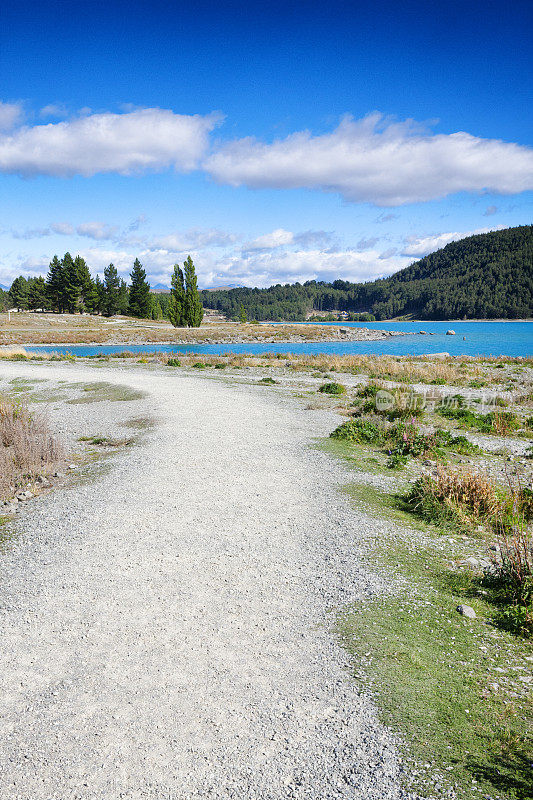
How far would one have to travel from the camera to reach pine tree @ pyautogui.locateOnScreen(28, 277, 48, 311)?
354ft

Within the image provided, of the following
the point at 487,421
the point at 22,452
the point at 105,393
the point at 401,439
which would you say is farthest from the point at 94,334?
the point at 401,439

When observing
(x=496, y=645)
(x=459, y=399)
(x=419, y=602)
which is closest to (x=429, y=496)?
(x=419, y=602)

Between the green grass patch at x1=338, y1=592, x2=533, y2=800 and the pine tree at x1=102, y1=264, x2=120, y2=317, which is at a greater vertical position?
the pine tree at x1=102, y1=264, x2=120, y2=317

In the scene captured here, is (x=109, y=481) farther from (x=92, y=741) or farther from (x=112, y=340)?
(x=112, y=340)

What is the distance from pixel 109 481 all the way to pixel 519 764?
8.36 metres

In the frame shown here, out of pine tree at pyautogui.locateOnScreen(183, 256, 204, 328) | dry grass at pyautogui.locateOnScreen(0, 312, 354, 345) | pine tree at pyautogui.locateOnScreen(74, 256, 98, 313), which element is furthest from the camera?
pine tree at pyautogui.locateOnScreen(74, 256, 98, 313)

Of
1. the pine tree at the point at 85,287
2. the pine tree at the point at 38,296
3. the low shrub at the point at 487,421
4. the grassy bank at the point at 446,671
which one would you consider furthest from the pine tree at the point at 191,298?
the grassy bank at the point at 446,671

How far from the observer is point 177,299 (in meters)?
92.8

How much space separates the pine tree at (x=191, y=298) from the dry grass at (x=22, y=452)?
8185 centimetres

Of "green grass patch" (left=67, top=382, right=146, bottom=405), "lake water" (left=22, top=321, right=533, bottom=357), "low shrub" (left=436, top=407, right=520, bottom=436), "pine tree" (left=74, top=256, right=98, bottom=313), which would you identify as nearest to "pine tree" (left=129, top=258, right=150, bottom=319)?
"pine tree" (left=74, top=256, right=98, bottom=313)

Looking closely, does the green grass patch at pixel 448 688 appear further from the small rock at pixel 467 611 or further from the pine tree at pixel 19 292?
the pine tree at pixel 19 292

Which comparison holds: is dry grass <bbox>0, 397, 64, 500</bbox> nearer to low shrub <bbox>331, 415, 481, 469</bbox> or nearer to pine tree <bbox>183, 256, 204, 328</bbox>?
low shrub <bbox>331, 415, 481, 469</bbox>

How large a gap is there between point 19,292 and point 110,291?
33762 millimetres

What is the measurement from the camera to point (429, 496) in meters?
8.60
